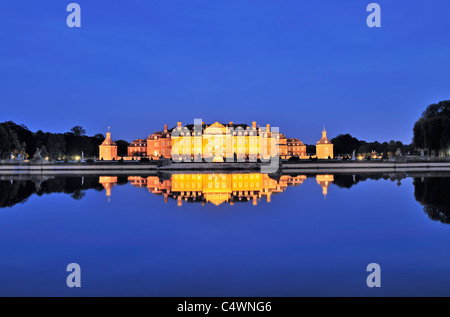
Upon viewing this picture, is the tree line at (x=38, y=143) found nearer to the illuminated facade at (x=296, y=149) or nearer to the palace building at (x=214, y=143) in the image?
the palace building at (x=214, y=143)

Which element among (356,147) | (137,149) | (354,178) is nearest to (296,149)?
(356,147)

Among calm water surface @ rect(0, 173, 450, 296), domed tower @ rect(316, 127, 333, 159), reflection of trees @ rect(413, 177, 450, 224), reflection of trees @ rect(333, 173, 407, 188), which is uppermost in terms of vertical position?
domed tower @ rect(316, 127, 333, 159)

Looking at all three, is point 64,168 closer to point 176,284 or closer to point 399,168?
point 399,168

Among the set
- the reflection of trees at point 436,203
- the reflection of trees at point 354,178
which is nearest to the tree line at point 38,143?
the reflection of trees at point 354,178

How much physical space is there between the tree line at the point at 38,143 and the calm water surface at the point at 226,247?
3757 cm

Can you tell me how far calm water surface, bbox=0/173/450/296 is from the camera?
17.6ft

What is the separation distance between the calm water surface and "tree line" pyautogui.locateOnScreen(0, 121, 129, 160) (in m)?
37.6

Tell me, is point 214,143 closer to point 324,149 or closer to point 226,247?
point 324,149

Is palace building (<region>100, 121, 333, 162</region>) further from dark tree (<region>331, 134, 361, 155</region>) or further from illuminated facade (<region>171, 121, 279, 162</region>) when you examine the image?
dark tree (<region>331, 134, 361, 155</region>)

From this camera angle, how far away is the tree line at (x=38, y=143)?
46.3 metres

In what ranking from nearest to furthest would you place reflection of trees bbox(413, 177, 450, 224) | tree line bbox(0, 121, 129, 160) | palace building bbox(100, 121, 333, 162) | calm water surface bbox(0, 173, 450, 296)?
calm water surface bbox(0, 173, 450, 296) < reflection of trees bbox(413, 177, 450, 224) < tree line bbox(0, 121, 129, 160) < palace building bbox(100, 121, 333, 162)

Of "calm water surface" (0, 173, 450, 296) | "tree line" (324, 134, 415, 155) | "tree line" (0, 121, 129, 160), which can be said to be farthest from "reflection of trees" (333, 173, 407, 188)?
"tree line" (324, 134, 415, 155)

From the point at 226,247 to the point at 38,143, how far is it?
61600mm

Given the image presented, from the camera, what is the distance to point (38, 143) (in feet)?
203
